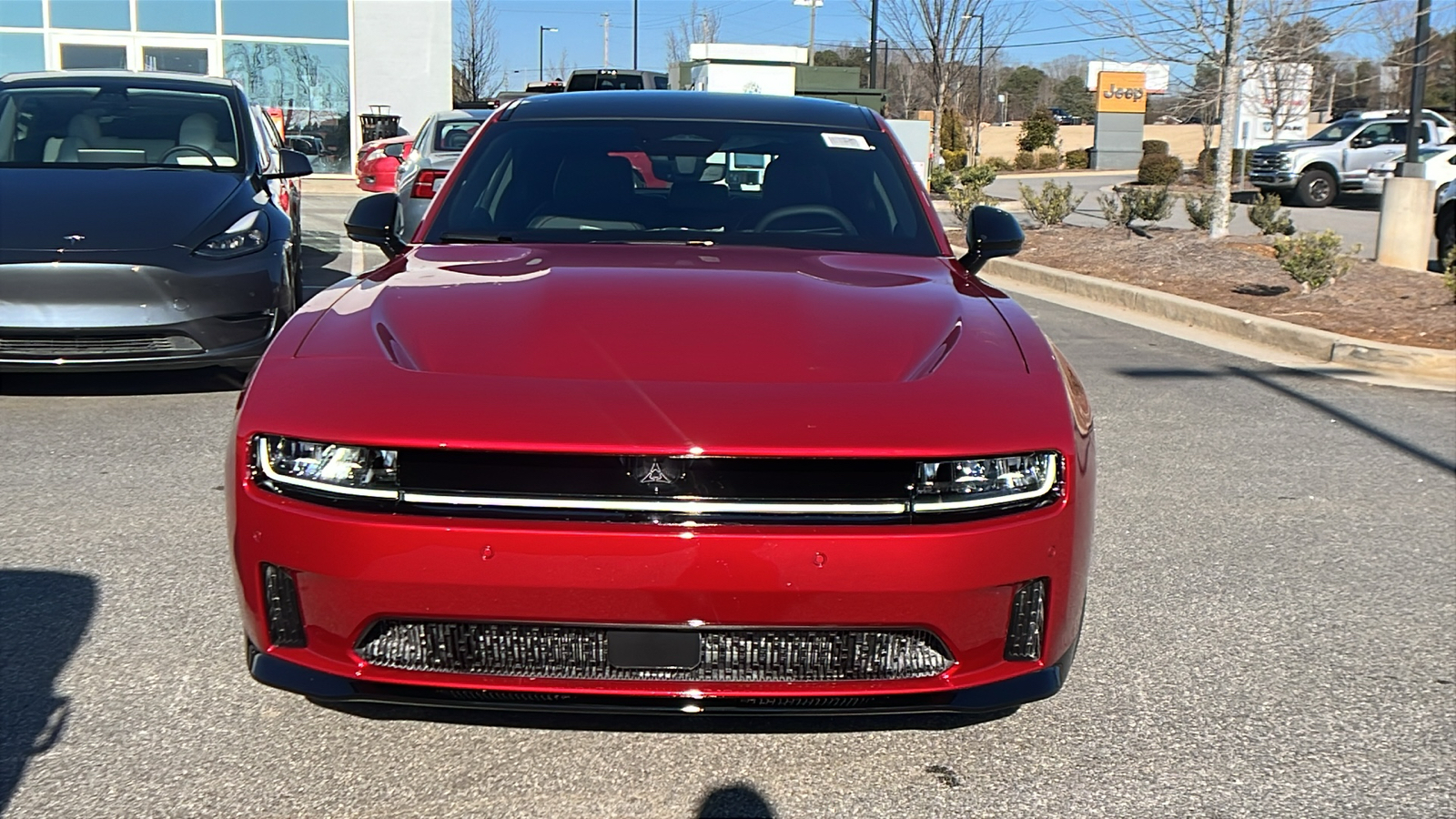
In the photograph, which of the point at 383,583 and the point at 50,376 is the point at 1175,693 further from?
the point at 50,376

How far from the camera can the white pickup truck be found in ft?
91.9

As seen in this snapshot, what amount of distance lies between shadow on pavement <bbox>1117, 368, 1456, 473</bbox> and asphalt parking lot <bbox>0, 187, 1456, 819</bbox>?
2.25 feet

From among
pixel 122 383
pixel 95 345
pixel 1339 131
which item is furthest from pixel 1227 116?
pixel 1339 131

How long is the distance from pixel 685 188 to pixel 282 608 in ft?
6.88

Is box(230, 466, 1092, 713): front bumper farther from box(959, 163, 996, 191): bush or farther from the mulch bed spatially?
box(959, 163, 996, 191): bush

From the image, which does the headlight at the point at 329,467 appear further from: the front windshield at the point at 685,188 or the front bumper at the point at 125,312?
the front bumper at the point at 125,312

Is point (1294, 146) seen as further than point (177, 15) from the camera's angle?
Yes

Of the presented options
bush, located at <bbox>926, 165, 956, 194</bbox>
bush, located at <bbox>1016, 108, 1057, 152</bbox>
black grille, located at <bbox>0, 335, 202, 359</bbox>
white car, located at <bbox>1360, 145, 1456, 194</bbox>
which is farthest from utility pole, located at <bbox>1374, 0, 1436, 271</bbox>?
bush, located at <bbox>1016, 108, 1057, 152</bbox>

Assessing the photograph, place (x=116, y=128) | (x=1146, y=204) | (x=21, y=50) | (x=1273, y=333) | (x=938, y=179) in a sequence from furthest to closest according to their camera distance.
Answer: (x=21, y=50) < (x=938, y=179) < (x=1146, y=204) < (x=1273, y=333) < (x=116, y=128)

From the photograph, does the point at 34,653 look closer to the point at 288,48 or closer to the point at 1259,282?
the point at 1259,282

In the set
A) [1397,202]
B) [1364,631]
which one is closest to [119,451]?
[1364,631]

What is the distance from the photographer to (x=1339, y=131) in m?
29.1

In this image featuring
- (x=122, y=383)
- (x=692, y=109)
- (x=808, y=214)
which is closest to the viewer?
(x=808, y=214)

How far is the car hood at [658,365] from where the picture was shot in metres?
2.76
